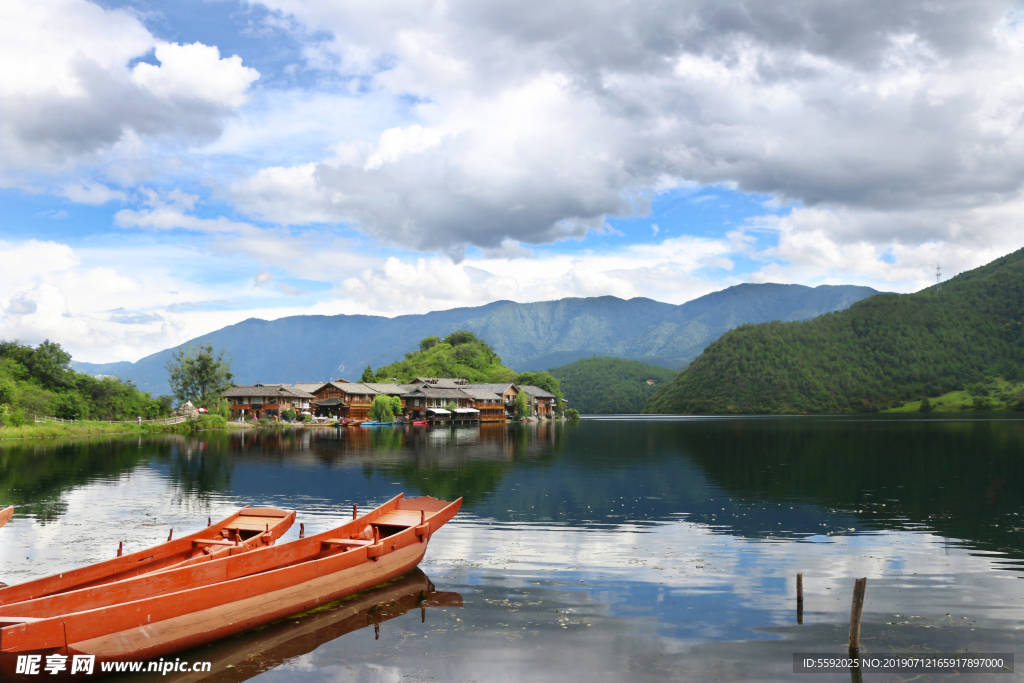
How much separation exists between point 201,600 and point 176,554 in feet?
17.7

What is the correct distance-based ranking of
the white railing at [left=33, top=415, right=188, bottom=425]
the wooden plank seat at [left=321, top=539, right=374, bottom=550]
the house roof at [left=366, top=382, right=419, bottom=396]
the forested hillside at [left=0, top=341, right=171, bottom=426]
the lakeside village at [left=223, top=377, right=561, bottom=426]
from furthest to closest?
the house roof at [left=366, top=382, right=419, bottom=396] → the lakeside village at [left=223, top=377, right=561, bottom=426] → the white railing at [left=33, top=415, right=188, bottom=425] → the forested hillside at [left=0, top=341, right=171, bottom=426] → the wooden plank seat at [left=321, top=539, right=374, bottom=550]

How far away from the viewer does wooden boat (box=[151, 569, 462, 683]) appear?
1366 cm

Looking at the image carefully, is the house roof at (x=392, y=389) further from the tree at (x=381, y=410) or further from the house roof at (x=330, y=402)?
the tree at (x=381, y=410)

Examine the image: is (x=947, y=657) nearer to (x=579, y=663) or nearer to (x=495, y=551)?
(x=579, y=663)

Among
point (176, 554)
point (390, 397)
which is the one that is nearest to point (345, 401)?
point (390, 397)

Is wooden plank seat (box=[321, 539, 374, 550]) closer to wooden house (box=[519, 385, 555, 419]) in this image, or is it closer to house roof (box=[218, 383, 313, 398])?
house roof (box=[218, 383, 313, 398])

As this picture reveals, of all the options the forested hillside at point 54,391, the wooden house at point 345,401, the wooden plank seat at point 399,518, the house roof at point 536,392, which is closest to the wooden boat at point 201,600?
the wooden plank seat at point 399,518

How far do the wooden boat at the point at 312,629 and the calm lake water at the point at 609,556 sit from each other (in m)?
0.06

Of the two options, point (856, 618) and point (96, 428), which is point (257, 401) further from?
point (856, 618)

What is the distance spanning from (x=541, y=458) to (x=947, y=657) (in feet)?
154

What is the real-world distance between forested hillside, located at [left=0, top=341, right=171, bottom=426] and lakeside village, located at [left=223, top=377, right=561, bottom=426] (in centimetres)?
2188

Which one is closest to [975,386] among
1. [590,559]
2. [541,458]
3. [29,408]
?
[541,458]

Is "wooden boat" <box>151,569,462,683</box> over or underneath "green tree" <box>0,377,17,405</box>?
underneath

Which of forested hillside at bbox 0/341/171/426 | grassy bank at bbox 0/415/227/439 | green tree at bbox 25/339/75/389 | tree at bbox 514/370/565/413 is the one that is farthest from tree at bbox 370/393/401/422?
tree at bbox 514/370/565/413
